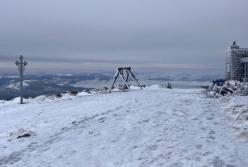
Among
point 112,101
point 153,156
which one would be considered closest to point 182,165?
point 153,156

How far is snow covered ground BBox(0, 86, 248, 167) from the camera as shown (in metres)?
12.4

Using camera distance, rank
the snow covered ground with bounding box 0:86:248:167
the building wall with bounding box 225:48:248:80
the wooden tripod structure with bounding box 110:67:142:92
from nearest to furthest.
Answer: the snow covered ground with bounding box 0:86:248:167, the wooden tripod structure with bounding box 110:67:142:92, the building wall with bounding box 225:48:248:80

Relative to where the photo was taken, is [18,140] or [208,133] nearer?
[208,133]

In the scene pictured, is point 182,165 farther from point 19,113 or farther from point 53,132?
point 19,113

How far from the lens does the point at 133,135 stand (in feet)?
48.1

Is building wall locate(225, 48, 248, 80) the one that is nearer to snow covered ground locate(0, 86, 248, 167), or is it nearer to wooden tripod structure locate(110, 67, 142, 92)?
wooden tripod structure locate(110, 67, 142, 92)

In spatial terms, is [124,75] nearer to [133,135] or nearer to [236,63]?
[236,63]

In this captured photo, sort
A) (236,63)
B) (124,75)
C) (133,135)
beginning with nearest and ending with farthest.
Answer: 1. (133,135)
2. (124,75)
3. (236,63)

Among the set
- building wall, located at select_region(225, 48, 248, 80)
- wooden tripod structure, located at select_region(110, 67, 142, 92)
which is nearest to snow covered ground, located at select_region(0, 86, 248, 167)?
wooden tripod structure, located at select_region(110, 67, 142, 92)

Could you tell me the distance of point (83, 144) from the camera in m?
14.5

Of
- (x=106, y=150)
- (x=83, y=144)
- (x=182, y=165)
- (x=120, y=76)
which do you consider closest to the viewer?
(x=182, y=165)

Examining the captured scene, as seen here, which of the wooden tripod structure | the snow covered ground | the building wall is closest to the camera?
the snow covered ground

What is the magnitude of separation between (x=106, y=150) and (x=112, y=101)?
8.16m

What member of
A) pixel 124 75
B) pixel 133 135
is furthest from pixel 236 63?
pixel 133 135
